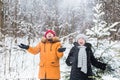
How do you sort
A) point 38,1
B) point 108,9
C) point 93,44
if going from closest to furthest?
point 93,44
point 108,9
point 38,1

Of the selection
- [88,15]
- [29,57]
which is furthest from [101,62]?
[88,15]

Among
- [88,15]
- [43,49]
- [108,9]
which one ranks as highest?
[88,15]

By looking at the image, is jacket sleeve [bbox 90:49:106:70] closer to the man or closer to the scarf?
the scarf

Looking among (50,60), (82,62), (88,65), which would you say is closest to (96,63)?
(88,65)

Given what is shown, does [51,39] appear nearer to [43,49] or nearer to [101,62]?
[43,49]

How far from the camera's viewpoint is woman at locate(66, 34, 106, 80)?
688 cm

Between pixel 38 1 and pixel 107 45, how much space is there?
40.7 metres

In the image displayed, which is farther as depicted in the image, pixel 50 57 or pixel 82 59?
pixel 50 57

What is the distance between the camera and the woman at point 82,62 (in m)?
6.88

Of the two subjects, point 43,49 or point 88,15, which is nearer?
point 43,49

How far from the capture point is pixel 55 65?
7.59 m

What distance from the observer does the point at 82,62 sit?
6879 mm

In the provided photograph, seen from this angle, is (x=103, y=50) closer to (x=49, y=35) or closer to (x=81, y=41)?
(x=81, y=41)

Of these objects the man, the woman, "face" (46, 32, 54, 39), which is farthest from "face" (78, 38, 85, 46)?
"face" (46, 32, 54, 39)
